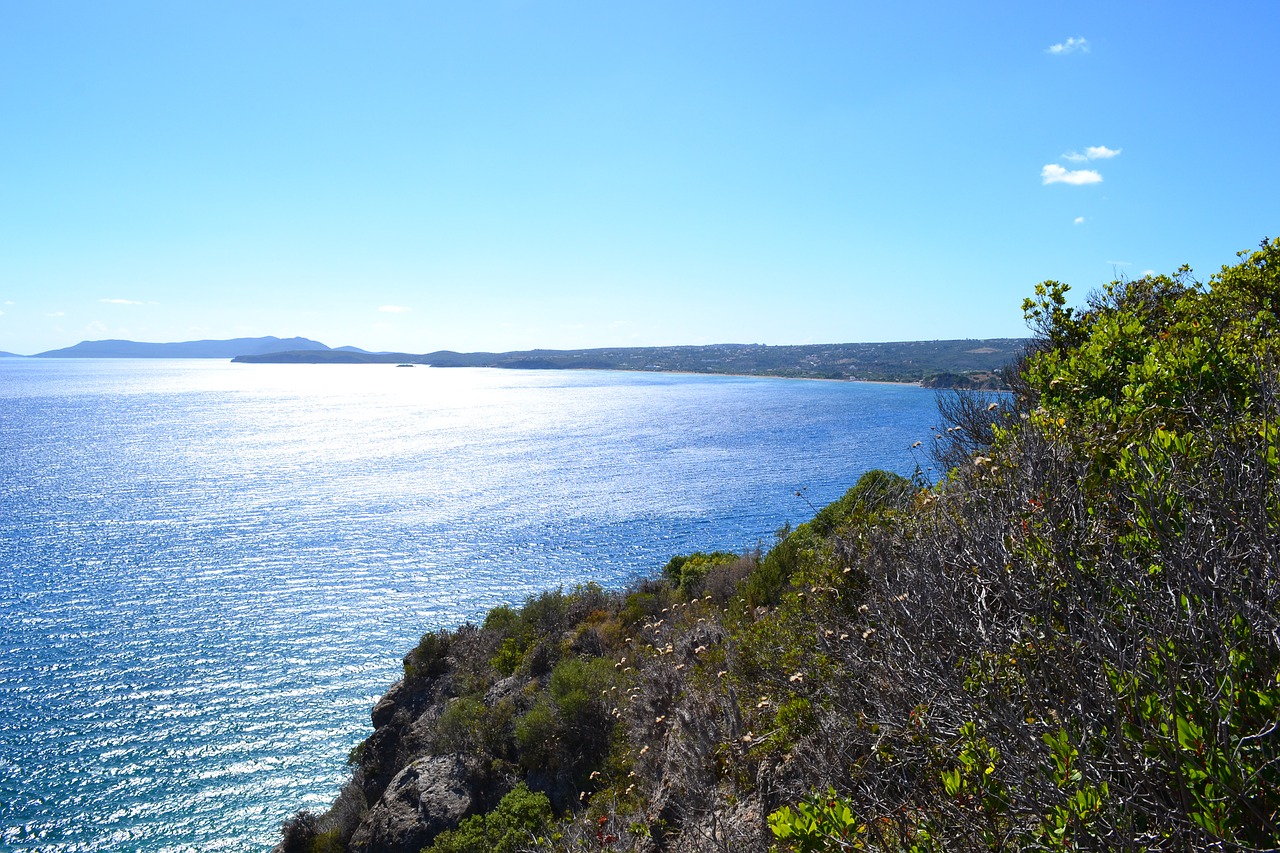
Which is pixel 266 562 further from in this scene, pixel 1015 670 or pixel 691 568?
pixel 1015 670

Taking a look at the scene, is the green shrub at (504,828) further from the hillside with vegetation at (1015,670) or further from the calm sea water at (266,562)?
the calm sea water at (266,562)

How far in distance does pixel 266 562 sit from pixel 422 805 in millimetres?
26406

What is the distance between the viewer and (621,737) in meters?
12.8

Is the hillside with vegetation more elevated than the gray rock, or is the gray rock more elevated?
the hillside with vegetation

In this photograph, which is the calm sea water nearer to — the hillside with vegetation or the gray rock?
the gray rock

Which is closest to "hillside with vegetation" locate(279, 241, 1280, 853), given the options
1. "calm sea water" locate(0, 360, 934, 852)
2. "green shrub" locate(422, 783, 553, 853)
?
"green shrub" locate(422, 783, 553, 853)

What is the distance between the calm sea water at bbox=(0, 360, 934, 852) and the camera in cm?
1864

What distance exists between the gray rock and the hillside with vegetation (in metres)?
0.05

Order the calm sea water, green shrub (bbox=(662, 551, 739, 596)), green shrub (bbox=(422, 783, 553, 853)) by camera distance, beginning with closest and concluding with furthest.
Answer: green shrub (bbox=(422, 783, 553, 853)), the calm sea water, green shrub (bbox=(662, 551, 739, 596))

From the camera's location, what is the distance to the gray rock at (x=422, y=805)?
42.0ft

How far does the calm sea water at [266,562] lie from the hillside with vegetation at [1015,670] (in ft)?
31.2

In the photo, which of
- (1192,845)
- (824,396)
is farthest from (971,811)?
(824,396)

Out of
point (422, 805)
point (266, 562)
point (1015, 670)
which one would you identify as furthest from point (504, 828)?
point (266, 562)

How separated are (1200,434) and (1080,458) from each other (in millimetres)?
818
